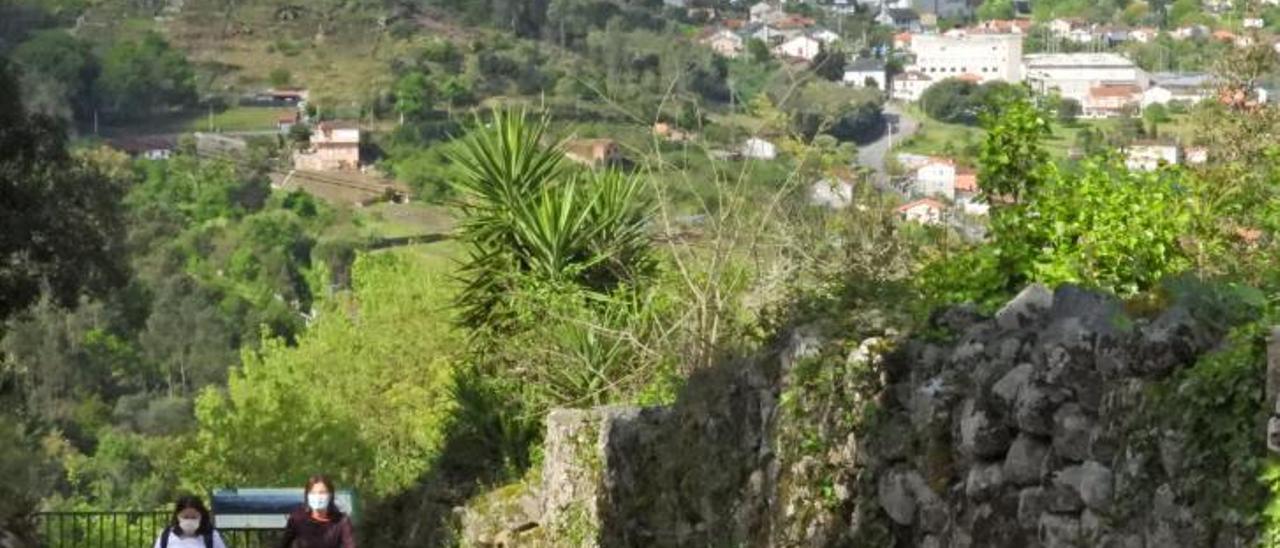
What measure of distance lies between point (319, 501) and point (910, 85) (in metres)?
91.8

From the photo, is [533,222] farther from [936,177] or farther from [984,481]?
[936,177]

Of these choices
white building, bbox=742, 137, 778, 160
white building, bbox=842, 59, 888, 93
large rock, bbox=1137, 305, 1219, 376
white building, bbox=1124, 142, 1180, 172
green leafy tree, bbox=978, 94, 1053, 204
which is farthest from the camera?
white building, bbox=842, 59, 888, 93

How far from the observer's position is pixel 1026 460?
27.3ft

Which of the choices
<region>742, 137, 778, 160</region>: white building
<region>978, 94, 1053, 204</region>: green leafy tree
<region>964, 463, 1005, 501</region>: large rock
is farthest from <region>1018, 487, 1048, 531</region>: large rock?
<region>742, 137, 778, 160</region>: white building

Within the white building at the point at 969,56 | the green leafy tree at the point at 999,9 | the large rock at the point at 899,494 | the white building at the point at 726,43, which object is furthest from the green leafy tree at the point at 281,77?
the large rock at the point at 899,494

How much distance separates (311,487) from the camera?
10.3 m

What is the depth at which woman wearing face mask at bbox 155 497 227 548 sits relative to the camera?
10234mm

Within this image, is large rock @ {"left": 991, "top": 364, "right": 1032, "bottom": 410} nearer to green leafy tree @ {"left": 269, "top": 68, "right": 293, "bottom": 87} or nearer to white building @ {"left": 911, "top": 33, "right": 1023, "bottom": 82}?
white building @ {"left": 911, "top": 33, "right": 1023, "bottom": 82}

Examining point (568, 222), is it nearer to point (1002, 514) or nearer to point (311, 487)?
point (311, 487)

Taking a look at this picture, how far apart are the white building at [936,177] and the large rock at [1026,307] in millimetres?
13882

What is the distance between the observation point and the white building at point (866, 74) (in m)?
97.0

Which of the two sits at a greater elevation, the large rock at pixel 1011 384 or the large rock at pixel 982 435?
the large rock at pixel 1011 384

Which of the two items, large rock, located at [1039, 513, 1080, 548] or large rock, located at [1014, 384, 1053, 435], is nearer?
large rock, located at [1039, 513, 1080, 548]

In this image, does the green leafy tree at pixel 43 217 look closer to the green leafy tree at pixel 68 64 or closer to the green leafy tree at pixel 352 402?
the green leafy tree at pixel 352 402
